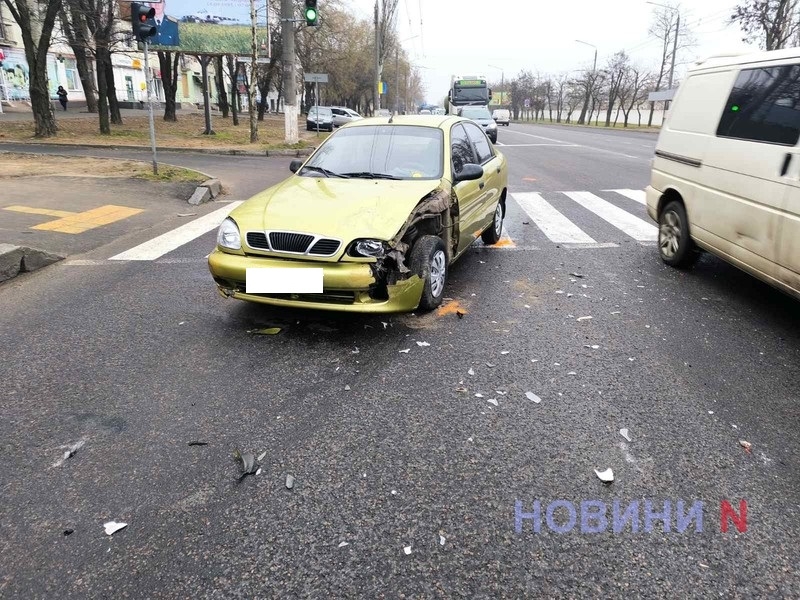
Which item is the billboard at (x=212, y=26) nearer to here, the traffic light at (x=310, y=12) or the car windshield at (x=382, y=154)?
the traffic light at (x=310, y=12)

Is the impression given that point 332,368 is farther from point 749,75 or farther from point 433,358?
point 749,75

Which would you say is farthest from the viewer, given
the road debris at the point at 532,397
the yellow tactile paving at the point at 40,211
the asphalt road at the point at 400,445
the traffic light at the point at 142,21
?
the traffic light at the point at 142,21

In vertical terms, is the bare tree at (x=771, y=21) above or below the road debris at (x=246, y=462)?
above

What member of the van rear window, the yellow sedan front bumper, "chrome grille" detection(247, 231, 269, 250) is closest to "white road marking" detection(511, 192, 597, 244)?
the van rear window

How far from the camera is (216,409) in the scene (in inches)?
140

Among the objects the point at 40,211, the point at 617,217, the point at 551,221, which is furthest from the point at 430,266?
the point at 40,211

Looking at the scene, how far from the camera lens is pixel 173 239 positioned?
7980mm

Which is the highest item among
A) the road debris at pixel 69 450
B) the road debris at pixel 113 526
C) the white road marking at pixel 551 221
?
the white road marking at pixel 551 221

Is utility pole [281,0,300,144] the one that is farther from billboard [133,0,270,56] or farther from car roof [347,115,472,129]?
car roof [347,115,472,129]

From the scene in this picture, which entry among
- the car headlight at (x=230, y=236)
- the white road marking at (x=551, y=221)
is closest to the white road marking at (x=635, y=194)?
the white road marking at (x=551, y=221)

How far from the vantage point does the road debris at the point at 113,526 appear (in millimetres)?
2551

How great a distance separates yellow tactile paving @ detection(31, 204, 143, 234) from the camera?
8.28 metres

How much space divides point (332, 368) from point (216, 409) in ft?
2.84

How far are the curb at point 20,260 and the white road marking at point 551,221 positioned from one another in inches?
252
